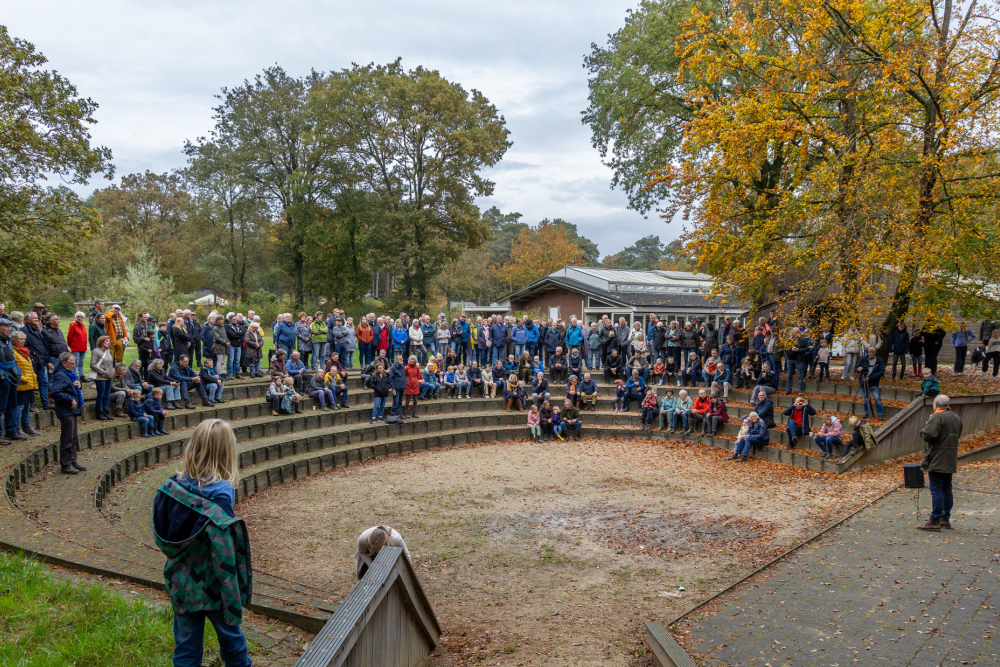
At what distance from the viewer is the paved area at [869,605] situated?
534 cm

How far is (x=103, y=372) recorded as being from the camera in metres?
11.7

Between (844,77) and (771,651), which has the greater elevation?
(844,77)

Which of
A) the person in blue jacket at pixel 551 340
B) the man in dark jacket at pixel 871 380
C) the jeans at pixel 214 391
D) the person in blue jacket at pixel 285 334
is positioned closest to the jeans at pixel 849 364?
the man in dark jacket at pixel 871 380

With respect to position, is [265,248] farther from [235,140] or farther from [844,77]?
[844,77]

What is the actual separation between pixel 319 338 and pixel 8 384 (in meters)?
8.07

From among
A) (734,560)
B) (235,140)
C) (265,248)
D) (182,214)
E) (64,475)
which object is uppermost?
(235,140)

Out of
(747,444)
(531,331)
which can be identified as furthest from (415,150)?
(747,444)

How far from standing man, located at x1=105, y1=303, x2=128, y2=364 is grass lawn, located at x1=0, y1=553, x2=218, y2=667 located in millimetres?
9215

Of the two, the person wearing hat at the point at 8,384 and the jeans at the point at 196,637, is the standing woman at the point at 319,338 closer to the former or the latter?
the person wearing hat at the point at 8,384

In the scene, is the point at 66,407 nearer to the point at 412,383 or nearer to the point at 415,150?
the point at 412,383

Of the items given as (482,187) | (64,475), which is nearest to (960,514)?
(64,475)

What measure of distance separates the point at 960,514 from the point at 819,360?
845 centimetres

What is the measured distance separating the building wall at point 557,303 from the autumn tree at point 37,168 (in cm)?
2006

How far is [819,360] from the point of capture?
1722cm
